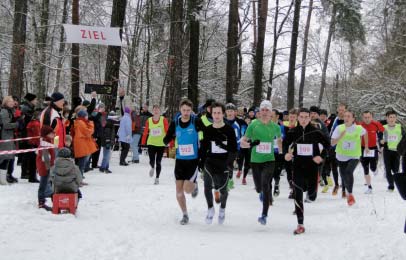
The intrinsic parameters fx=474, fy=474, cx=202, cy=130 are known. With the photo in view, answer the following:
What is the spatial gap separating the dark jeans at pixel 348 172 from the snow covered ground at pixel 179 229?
1.52ft

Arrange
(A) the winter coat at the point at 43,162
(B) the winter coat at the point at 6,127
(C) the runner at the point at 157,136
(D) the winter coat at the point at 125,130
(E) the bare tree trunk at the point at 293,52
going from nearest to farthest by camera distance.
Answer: (A) the winter coat at the point at 43,162
(B) the winter coat at the point at 6,127
(C) the runner at the point at 157,136
(D) the winter coat at the point at 125,130
(E) the bare tree trunk at the point at 293,52

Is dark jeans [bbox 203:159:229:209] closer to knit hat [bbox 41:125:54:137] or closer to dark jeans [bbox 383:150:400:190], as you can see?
knit hat [bbox 41:125:54:137]

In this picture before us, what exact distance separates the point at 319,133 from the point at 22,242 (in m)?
4.52

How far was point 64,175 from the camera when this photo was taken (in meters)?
7.50

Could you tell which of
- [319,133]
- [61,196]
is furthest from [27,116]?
[319,133]

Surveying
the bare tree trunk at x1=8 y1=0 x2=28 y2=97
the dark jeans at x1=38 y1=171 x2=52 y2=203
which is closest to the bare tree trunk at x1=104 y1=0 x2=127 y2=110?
the bare tree trunk at x1=8 y1=0 x2=28 y2=97

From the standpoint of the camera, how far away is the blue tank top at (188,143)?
7.34m

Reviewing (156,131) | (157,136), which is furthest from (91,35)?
(157,136)

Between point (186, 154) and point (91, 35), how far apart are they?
284 inches

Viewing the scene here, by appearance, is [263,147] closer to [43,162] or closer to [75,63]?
[43,162]

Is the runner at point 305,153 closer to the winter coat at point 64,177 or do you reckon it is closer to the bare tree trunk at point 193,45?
the winter coat at point 64,177

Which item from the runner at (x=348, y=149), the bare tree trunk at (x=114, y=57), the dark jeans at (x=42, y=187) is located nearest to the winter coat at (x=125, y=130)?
the bare tree trunk at (x=114, y=57)

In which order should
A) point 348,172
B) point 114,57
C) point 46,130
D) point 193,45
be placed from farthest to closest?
point 193,45, point 114,57, point 348,172, point 46,130

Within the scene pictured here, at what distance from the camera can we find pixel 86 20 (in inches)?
1053
